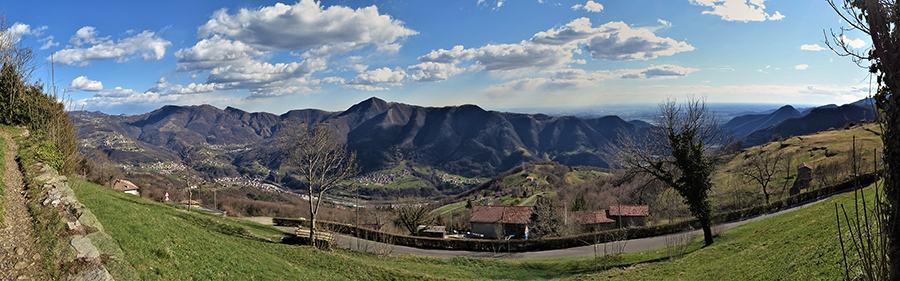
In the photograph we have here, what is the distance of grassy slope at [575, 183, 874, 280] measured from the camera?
1066cm

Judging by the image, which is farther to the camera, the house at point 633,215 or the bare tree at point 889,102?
the house at point 633,215

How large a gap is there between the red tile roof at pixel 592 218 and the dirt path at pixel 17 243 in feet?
182

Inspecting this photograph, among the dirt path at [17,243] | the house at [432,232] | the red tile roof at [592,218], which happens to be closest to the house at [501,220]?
the red tile roof at [592,218]

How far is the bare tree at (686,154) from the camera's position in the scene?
25.0 metres

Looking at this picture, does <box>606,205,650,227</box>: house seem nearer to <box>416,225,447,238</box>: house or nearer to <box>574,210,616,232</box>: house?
<box>574,210,616,232</box>: house

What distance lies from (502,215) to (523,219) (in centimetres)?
492

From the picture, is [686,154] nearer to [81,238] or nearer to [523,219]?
[81,238]

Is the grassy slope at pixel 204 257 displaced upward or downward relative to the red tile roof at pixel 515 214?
upward

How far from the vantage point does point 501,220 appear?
63688mm

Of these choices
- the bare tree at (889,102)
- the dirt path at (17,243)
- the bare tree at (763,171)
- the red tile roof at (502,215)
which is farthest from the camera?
the red tile roof at (502,215)

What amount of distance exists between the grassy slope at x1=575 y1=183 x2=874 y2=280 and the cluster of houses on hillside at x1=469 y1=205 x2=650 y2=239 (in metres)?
36.6

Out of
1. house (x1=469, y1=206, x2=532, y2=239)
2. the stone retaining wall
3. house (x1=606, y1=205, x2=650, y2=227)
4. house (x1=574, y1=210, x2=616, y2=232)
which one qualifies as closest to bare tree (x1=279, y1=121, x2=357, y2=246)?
the stone retaining wall

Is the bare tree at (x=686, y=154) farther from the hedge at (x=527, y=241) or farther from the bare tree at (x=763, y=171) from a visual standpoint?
the bare tree at (x=763, y=171)

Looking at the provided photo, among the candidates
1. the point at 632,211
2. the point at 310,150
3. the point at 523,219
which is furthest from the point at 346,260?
the point at 632,211
